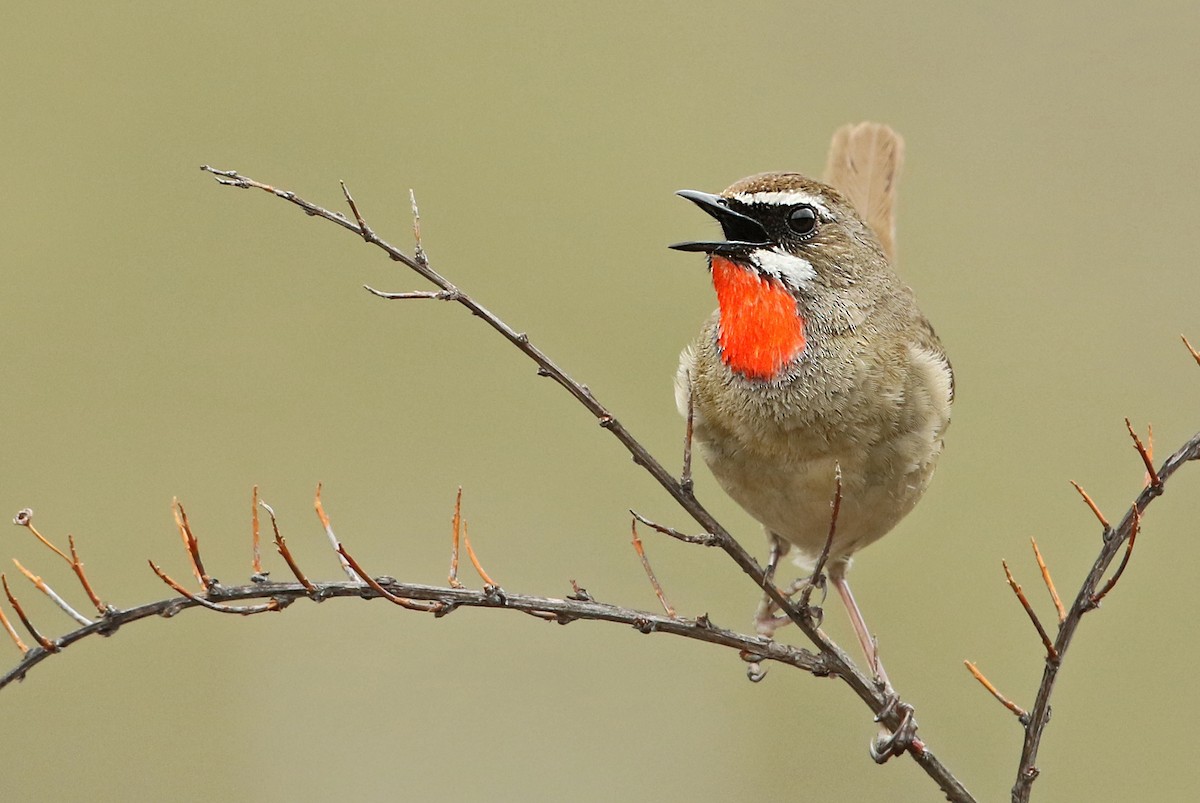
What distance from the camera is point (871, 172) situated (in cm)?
530

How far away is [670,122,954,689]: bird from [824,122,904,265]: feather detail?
44.7 inches

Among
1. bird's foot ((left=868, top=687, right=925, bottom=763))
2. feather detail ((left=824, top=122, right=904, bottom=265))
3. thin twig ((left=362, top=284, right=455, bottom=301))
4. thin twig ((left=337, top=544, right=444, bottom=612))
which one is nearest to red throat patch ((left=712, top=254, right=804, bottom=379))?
bird's foot ((left=868, top=687, right=925, bottom=763))

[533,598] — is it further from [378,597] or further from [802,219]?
[802,219]

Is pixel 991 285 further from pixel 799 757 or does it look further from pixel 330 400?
pixel 330 400

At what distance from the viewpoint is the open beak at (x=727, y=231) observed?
3.58 m

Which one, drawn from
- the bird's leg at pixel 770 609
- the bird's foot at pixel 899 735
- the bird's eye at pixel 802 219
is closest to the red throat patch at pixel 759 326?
the bird's eye at pixel 802 219

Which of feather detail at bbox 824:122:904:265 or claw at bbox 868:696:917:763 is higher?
feather detail at bbox 824:122:904:265

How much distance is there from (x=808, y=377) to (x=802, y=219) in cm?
44

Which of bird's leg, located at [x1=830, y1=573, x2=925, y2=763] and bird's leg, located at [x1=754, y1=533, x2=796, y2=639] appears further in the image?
bird's leg, located at [x1=754, y1=533, x2=796, y2=639]

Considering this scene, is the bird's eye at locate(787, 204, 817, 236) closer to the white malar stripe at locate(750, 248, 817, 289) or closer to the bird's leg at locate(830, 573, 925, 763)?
the white malar stripe at locate(750, 248, 817, 289)

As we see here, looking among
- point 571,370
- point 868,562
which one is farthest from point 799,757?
point 571,370

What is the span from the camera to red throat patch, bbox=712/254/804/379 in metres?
3.86

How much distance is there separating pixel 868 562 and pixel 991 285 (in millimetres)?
2018

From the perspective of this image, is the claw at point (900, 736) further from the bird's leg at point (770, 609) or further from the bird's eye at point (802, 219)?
the bird's eye at point (802, 219)
